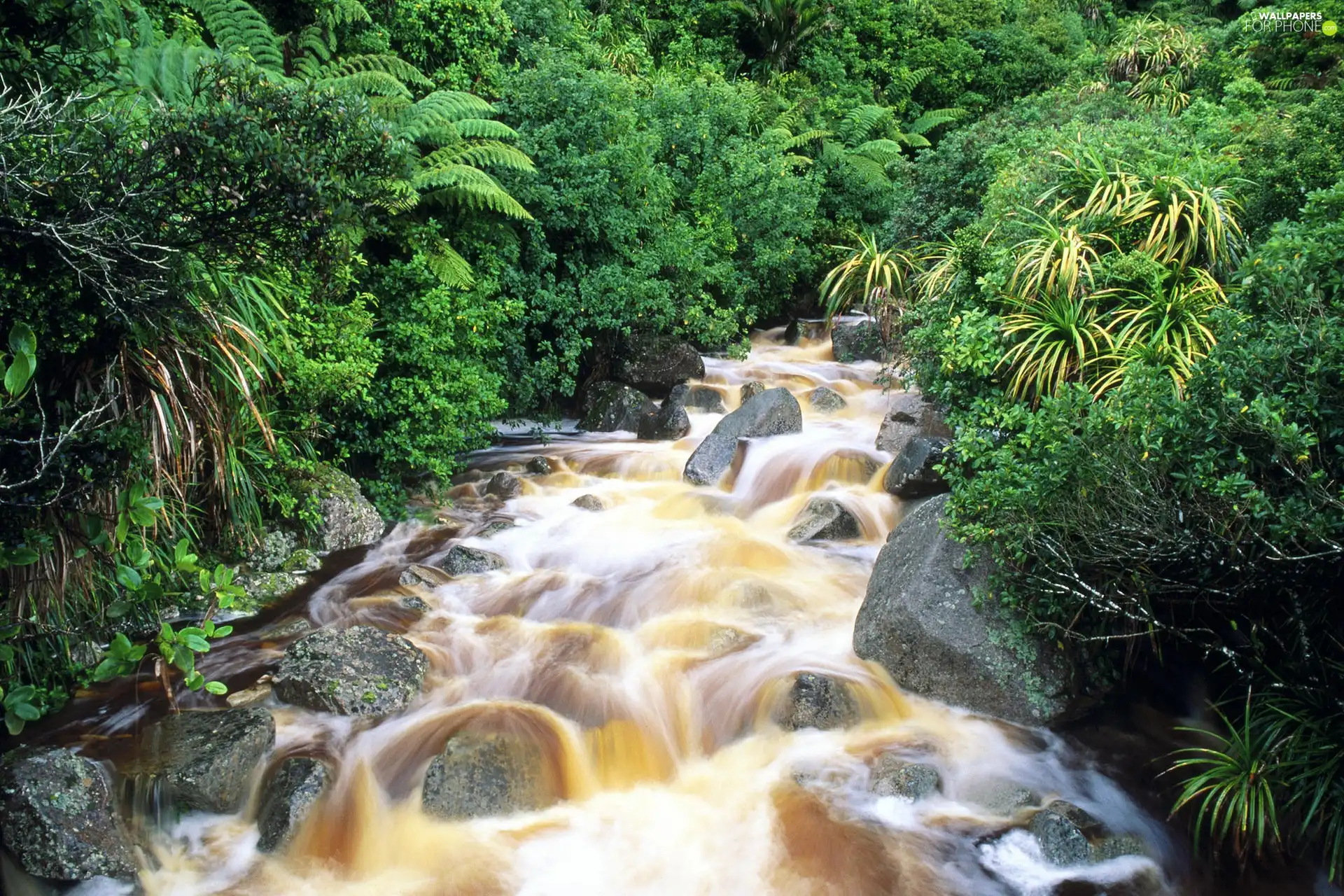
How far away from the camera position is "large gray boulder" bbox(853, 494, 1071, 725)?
5.36m

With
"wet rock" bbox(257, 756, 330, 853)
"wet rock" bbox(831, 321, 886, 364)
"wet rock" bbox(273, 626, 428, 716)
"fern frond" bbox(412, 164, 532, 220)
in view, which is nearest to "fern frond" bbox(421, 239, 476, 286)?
"fern frond" bbox(412, 164, 532, 220)

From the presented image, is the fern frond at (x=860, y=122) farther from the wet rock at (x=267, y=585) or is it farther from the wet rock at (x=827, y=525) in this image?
the wet rock at (x=267, y=585)

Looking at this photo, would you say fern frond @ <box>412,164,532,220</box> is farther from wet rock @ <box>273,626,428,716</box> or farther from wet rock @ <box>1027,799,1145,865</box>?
wet rock @ <box>1027,799,1145,865</box>

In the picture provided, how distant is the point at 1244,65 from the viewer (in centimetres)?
1323

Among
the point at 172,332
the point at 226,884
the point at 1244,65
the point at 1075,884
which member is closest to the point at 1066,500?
the point at 1075,884

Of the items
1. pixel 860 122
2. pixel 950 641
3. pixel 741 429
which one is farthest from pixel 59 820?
pixel 860 122

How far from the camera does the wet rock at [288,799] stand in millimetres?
4562

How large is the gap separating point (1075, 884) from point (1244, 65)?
44.5 feet

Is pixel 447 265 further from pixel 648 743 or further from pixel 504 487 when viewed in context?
pixel 648 743

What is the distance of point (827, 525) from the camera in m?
7.86

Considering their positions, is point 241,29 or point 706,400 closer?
point 241,29

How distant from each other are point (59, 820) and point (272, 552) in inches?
115

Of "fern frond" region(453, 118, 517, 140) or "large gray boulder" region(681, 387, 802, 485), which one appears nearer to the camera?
"fern frond" region(453, 118, 517, 140)

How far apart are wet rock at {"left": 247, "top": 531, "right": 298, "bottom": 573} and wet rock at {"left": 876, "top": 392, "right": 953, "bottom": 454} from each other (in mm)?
5593
